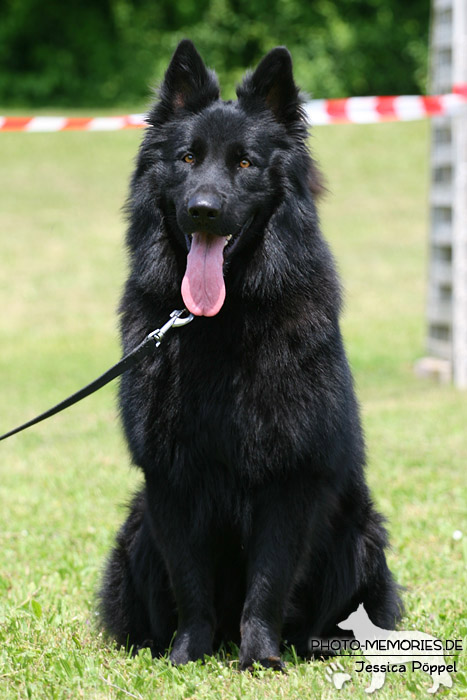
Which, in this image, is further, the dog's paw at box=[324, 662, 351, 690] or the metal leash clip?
the metal leash clip

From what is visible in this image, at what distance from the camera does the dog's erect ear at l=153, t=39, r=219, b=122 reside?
327 centimetres

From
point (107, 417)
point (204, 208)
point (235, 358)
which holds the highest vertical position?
point (204, 208)

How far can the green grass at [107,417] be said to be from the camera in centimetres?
316

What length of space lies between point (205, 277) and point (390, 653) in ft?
5.15

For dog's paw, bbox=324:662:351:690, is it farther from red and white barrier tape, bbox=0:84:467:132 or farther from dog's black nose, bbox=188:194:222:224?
red and white barrier tape, bbox=0:84:467:132

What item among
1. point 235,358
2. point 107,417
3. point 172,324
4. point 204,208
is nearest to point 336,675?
point 235,358

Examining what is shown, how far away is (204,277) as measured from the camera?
3.03m

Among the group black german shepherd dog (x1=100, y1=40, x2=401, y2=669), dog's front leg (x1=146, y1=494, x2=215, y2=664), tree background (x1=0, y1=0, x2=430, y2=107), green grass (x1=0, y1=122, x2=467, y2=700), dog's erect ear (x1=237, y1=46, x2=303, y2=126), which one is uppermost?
tree background (x1=0, y1=0, x2=430, y2=107)

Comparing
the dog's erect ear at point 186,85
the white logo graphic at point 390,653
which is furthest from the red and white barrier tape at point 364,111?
the white logo graphic at point 390,653

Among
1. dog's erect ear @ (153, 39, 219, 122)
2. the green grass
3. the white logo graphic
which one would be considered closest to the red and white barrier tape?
the green grass

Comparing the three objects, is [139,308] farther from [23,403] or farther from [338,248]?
[338,248]

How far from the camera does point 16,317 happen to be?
1379 cm

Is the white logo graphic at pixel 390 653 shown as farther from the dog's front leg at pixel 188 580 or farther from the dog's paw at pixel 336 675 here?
the dog's front leg at pixel 188 580

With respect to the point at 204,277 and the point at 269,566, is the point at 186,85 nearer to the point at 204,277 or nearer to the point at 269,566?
the point at 204,277
